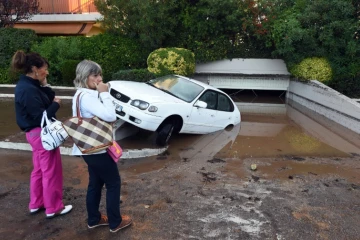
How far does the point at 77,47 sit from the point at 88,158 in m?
12.0

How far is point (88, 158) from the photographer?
3.24m

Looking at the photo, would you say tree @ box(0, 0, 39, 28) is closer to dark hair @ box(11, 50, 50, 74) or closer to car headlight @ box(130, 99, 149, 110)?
car headlight @ box(130, 99, 149, 110)

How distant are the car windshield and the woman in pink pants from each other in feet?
13.2

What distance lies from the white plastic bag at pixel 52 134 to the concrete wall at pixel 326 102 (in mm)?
8275

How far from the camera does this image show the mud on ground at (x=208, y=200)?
369 cm

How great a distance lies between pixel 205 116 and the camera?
25.9 feet

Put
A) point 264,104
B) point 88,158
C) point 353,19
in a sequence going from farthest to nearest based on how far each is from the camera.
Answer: point 264,104
point 353,19
point 88,158

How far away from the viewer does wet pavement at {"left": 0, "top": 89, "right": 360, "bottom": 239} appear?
3725 millimetres

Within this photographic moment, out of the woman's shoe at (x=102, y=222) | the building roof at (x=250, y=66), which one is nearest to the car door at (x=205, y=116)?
the woman's shoe at (x=102, y=222)

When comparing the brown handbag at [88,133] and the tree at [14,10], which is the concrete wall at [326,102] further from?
the tree at [14,10]

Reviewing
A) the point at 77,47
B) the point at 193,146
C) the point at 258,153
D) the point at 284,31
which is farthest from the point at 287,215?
the point at 77,47

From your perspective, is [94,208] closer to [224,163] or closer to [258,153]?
[224,163]

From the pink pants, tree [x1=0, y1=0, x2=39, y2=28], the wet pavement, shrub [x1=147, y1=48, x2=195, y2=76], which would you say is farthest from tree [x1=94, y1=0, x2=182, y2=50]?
the pink pants

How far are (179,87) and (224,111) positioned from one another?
1489 millimetres
